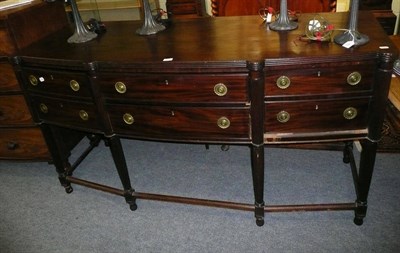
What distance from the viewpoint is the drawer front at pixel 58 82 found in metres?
1.62

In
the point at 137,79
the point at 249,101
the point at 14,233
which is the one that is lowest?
the point at 14,233

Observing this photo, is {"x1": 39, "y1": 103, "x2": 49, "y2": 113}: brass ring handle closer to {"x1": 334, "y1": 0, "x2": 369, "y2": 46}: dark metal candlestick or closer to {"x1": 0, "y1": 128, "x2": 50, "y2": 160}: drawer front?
{"x1": 0, "y1": 128, "x2": 50, "y2": 160}: drawer front

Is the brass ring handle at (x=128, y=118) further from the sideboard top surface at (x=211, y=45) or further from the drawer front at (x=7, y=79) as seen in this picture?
the drawer front at (x=7, y=79)

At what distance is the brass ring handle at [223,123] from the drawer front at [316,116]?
175 mm

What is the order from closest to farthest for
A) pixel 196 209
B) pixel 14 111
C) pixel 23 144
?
pixel 196 209, pixel 14 111, pixel 23 144

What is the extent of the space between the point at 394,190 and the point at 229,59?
131 cm

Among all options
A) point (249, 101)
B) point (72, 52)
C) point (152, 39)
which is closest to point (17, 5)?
point (72, 52)

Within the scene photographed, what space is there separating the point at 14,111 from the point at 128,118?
0.97 meters

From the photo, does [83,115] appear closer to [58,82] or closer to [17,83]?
[58,82]

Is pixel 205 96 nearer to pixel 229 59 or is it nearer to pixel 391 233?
pixel 229 59

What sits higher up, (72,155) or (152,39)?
(152,39)

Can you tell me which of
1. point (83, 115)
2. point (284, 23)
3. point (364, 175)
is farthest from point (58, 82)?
point (364, 175)

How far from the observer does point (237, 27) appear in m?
1.77

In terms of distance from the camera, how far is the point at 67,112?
179 cm
